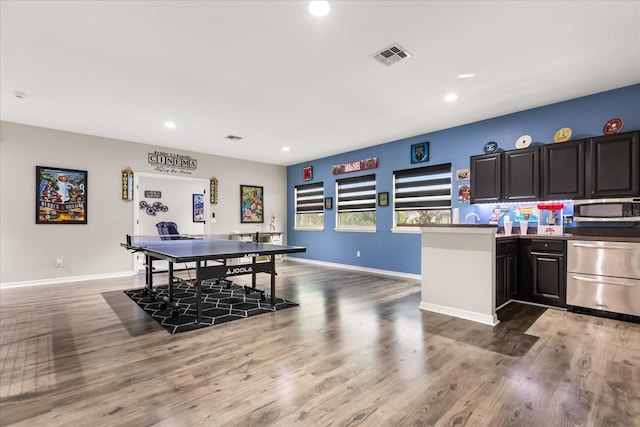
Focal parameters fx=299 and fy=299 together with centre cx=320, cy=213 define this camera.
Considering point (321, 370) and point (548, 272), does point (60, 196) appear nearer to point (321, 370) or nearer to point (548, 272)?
point (321, 370)

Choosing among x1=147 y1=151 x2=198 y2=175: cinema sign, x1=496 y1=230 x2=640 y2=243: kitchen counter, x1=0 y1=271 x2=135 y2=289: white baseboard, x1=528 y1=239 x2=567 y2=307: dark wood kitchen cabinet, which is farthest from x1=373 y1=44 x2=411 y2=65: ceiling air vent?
x1=0 y1=271 x2=135 y2=289: white baseboard

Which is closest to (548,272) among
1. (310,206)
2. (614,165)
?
(614,165)

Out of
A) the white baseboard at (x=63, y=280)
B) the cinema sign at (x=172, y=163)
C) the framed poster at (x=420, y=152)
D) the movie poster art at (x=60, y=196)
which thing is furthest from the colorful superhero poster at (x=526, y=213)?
the movie poster art at (x=60, y=196)

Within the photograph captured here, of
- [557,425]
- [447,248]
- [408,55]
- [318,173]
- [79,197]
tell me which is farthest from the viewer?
[318,173]

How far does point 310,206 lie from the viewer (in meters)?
8.26

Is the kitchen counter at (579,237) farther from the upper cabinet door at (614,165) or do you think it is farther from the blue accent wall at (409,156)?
the blue accent wall at (409,156)

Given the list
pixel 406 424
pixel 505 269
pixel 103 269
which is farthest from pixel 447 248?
pixel 103 269

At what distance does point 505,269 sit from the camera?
12.5ft

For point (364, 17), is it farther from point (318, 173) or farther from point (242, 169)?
point (242, 169)

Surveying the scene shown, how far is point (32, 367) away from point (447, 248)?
404 centimetres

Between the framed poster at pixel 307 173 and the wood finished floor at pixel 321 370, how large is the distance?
16.2 ft

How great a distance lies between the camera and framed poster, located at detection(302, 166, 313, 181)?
8.12 m

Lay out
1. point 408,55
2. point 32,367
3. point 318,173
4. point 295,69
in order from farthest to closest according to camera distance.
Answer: point 318,173
point 295,69
point 408,55
point 32,367

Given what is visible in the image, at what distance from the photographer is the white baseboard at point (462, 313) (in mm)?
3239
